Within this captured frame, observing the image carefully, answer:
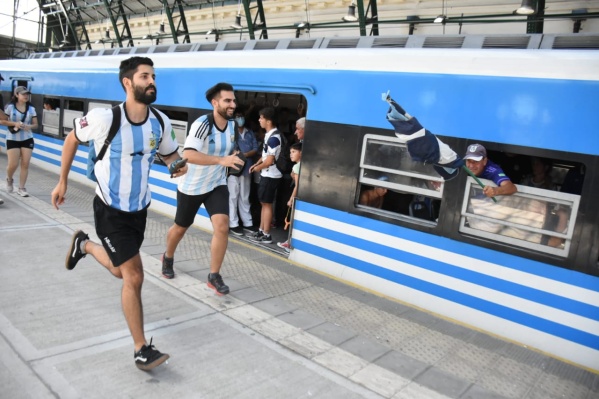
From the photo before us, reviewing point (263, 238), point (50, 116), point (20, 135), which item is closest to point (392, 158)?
point (263, 238)

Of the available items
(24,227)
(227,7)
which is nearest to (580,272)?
(24,227)

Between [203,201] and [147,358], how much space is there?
5.81 ft

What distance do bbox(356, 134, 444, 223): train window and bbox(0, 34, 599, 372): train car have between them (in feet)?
0.04

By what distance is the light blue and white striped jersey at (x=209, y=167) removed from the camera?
4219mm

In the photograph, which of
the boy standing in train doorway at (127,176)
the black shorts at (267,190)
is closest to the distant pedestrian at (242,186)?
the black shorts at (267,190)

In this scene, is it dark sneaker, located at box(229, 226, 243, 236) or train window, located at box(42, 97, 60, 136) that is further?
train window, located at box(42, 97, 60, 136)

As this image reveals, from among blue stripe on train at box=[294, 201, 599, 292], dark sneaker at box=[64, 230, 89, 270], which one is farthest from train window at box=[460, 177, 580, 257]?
dark sneaker at box=[64, 230, 89, 270]

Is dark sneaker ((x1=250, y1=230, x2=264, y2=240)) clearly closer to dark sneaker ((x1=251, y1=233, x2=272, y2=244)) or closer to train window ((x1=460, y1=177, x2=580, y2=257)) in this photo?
dark sneaker ((x1=251, y1=233, x2=272, y2=244))

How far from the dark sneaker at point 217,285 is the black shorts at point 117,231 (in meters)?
1.19

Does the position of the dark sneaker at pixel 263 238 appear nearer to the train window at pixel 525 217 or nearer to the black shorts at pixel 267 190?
the black shorts at pixel 267 190

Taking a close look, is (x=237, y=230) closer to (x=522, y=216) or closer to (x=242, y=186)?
(x=242, y=186)

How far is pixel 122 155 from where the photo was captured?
312 cm

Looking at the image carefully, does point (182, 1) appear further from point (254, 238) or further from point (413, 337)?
point (413, 337)

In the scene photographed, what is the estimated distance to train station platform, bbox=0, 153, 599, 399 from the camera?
290 centimetres
